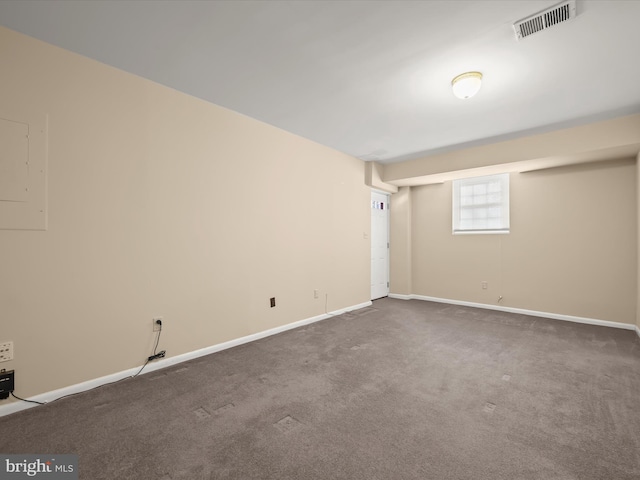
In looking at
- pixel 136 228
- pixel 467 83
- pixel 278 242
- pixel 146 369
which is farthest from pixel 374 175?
pixel 146 369

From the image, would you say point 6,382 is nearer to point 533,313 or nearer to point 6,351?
point 6,351

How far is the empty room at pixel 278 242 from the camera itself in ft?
6.24

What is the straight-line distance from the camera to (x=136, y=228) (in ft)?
9.22

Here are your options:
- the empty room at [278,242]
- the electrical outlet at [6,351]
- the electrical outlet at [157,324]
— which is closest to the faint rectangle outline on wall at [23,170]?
the empty room at [278,242]

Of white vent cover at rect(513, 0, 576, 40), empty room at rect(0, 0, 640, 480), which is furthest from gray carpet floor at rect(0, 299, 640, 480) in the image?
white vent cover at rect(513, 0, 576, 40)

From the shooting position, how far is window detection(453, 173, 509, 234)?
17.5 feet

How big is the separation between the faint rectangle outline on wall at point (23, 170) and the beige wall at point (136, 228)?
0.18 feet

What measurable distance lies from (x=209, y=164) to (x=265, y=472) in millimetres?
2888

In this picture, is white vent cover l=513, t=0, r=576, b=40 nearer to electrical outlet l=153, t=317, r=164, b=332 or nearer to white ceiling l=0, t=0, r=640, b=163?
white ceiling l=0, t=0, r=640, b=163

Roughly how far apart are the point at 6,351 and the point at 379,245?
5599 millimetres

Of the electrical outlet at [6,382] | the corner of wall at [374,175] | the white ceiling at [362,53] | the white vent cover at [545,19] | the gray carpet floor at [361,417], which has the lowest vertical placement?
the gray carpet floor at [361,417]

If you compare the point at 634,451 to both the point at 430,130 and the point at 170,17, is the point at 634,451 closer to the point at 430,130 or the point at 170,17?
the point at 430,130

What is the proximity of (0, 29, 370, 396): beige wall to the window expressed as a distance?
131 inches

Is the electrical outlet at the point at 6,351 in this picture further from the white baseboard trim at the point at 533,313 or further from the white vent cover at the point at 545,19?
the white baseboard trim at the point at 533,313
